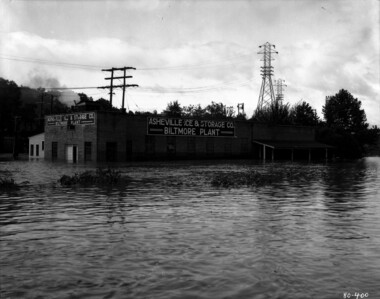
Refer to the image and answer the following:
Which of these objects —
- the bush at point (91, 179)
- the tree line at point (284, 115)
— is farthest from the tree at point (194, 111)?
the bush at point (91, 179)

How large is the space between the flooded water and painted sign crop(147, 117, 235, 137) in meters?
44.0

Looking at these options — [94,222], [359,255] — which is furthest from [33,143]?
[359,255]

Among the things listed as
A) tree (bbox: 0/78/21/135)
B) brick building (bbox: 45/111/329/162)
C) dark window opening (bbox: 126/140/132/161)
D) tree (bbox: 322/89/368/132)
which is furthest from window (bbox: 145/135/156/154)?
tree (bbox: 322/89/368/132)

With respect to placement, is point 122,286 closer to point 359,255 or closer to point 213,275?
point 213,275

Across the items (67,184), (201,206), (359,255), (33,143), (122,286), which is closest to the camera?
(122,286)

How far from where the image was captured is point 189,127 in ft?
201

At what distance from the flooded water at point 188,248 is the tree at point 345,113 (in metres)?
98.5

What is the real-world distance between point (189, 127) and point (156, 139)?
5.50 m

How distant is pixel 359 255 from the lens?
7.12 m

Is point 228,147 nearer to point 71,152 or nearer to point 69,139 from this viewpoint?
point 71,152

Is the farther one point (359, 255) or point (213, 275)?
point (359, 255)

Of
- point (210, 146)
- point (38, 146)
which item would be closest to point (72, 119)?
point (38, 146)

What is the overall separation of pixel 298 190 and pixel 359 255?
1079cm

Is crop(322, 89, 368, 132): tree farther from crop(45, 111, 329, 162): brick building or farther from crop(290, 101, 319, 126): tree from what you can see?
crop(45, 111, 329, 162): brick building
